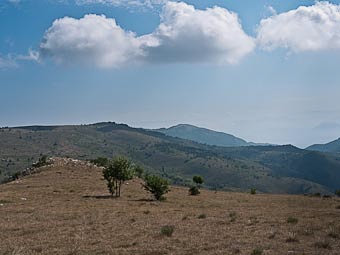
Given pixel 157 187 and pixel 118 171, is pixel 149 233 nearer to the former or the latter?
pixel 157 187

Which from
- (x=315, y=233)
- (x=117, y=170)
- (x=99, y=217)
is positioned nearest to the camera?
(x=315, y=233)

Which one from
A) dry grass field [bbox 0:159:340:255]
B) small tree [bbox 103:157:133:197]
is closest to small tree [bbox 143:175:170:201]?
small tree [bbox 103:157:133:197]

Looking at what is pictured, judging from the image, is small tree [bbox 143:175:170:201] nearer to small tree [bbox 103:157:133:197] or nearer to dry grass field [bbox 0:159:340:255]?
small tree [bbox 103:157:133:197]

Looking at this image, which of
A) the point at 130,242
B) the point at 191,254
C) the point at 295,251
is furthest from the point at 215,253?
the point at 130,242

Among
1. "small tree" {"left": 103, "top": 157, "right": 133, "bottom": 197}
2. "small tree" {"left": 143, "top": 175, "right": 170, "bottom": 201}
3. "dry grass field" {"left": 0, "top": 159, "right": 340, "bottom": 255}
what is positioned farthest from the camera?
"small tree" {"left": 103, "top": 157, "right": 133, "bottom": 197}

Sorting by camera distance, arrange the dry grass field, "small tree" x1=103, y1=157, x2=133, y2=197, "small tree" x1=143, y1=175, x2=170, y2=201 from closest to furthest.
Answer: the dry grass field < "small tree" x1=143, y1=175, x2=170, y2=201 < "small tree" x1=103, y1=157, x2=133, y2=197

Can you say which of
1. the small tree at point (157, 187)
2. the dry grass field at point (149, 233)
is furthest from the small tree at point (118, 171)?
the dry grass field at point (149, 233)

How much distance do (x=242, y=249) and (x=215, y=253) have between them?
66.0 inches

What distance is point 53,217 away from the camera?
36.3m

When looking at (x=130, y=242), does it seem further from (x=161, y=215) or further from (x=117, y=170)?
(x=117, y=170)

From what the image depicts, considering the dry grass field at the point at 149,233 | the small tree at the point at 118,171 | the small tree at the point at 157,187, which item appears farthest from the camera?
the small tree at the point at 118,171

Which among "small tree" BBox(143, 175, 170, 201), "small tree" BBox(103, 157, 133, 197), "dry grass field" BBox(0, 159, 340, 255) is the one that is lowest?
"dry grass field" BBox(0, 159, 340, 255)

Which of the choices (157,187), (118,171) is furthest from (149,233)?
(118,171)

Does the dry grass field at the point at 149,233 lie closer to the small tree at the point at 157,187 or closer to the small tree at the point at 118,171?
the small tree at the point at 157,187
